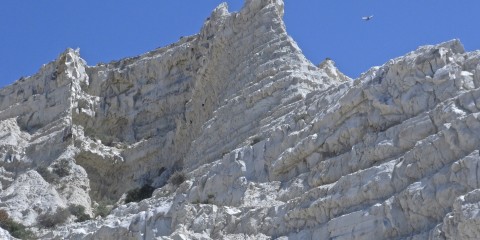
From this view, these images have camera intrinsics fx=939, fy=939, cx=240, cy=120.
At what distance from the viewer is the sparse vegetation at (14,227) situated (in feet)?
133

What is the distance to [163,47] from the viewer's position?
5862 cm

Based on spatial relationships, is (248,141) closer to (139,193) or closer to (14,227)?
(14,227)

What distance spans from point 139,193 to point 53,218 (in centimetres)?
591

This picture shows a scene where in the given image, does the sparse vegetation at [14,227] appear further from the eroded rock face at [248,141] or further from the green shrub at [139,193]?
the green shrub at [139,193]

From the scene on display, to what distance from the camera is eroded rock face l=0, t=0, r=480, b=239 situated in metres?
25.2

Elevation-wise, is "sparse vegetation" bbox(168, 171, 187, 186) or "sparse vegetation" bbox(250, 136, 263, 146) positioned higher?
"sparse vegetation" bbox(168, 171, 187, 186)

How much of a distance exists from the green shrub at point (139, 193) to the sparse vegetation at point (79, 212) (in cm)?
293

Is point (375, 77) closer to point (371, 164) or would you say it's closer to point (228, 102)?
point (371, 164)

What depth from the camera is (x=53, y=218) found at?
44219mm

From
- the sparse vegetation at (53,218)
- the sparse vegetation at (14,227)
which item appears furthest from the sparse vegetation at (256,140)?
the sparse vegetation at (53,218)

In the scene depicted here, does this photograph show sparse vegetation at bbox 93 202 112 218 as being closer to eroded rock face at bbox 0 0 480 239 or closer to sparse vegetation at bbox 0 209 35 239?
eroded rock face at bbox 0 0 480 239

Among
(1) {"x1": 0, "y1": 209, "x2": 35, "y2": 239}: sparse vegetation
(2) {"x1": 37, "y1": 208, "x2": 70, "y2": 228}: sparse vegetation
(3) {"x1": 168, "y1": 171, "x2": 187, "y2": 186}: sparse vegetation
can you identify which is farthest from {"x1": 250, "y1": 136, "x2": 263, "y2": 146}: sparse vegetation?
(2) {"x1": 37, "y1": 208, "x2": 70, "y2": 228}: sparse vegetation

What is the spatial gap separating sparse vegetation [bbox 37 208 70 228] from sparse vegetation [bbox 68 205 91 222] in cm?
53

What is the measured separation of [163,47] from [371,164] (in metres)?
32.4
